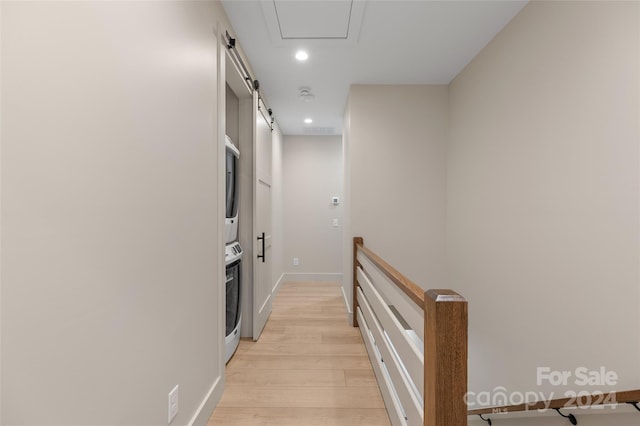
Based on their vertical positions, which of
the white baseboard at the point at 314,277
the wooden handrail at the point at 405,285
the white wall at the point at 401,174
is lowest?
the white baseboard at the point at 314,277

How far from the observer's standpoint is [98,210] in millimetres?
831

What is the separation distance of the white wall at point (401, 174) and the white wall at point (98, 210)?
6.31 ft

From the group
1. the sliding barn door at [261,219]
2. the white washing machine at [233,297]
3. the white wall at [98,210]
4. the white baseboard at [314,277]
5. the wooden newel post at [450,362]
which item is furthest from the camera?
the white baseboard at [314,277]

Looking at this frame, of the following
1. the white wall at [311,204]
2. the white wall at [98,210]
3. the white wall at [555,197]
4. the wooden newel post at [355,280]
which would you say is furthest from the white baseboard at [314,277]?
the white wall at [98,210]

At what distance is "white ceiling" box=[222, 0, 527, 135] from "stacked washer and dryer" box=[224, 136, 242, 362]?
2.88 feet

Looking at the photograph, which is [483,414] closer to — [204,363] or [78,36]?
[204,363]

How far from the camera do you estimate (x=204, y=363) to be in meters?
1.62

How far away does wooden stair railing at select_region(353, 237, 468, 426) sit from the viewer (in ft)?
2.88

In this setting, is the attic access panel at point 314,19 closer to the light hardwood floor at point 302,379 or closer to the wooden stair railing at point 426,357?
the wooden stair railing at point 426,357

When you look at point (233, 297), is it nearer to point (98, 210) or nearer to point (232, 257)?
point (232, 257)

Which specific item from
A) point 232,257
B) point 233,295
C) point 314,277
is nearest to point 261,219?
point 232,257

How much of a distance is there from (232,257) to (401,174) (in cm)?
192

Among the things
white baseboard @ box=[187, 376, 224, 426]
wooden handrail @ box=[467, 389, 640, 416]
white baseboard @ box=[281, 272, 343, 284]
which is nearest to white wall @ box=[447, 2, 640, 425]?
wooden handrail @ box=[467, 389, 640, 416]

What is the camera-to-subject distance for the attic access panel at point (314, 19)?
5.99 feet
